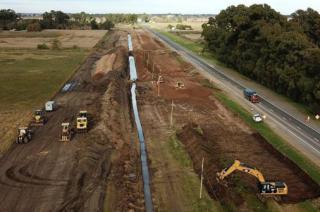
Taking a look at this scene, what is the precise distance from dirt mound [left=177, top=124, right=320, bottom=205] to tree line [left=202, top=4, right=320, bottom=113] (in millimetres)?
16616

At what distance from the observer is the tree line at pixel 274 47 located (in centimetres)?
6219

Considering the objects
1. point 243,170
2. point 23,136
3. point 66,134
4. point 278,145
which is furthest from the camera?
point 278,145

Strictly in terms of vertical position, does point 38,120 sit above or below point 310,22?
below

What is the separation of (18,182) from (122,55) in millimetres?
82550

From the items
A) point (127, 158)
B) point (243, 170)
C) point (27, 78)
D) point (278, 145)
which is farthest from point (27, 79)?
point (243, 170)

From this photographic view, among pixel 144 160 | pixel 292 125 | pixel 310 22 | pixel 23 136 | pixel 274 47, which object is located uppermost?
pixel 310 22

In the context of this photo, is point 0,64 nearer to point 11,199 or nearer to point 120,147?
point 120,147

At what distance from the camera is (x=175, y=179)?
118 ft

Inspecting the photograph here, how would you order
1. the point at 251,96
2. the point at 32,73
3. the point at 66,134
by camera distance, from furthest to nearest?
the point at 32,73
the point at 251,96
the point at 66,134

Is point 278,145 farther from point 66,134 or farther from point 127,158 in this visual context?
point 66,134

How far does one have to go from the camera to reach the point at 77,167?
37438 mm

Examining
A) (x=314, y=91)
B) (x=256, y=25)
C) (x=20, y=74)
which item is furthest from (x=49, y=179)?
(x=256, y=25)

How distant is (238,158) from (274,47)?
38860 millimetres

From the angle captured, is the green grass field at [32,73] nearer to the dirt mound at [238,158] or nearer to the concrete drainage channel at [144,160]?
the concrete drainage channel at [144,160]
